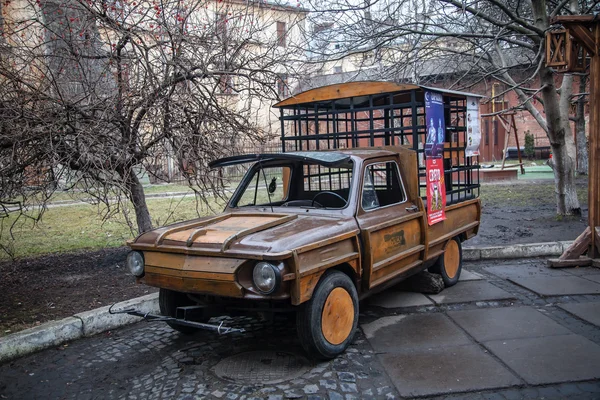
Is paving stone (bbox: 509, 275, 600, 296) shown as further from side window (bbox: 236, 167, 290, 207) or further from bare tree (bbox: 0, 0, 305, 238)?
bare tree (bbox: 0, 0, 305, 238)

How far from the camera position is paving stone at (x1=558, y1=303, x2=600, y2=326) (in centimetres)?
519

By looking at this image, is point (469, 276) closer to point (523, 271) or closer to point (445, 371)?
point (523, 271)

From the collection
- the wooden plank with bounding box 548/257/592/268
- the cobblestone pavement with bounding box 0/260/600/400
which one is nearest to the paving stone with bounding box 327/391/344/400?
the cobblestone pavement with bounding box 0/260/600/400

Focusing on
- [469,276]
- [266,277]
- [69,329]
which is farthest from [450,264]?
[69,329]

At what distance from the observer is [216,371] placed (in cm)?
422

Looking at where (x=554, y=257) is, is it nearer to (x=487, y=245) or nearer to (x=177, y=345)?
(x=487, y=245)

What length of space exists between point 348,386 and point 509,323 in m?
2.22

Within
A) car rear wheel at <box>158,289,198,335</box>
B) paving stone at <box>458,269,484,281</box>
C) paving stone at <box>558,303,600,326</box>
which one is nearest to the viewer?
car rear wheel at <box>158,289,198,335</box>

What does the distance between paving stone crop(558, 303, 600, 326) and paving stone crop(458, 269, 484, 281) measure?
1393 mm

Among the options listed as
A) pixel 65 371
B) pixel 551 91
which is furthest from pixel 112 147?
pixel 551 91

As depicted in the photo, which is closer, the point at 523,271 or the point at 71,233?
the point at 523,271

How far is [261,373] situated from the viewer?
4.14m

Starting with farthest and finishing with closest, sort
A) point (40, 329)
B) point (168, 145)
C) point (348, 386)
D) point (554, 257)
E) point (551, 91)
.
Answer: point (551, 91) → point (554, 257) → point (168, 145) → point (40, 329) → point (348, 386)

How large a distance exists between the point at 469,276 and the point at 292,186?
294 centimetres
